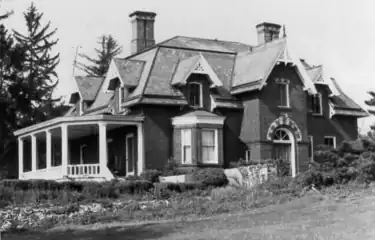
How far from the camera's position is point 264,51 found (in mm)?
37438

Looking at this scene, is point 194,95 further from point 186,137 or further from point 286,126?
point 286,126

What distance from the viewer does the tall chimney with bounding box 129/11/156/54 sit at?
40.7 meters

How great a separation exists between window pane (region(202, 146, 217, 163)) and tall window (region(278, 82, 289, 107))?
4324mm

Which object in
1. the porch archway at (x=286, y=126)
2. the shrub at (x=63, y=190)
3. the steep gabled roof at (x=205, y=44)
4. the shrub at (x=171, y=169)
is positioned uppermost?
the steep gabled roof at (x=205, y=44)

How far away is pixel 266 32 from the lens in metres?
44.1

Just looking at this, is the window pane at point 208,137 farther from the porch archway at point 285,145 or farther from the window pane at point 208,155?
the porch archway at point 285,145

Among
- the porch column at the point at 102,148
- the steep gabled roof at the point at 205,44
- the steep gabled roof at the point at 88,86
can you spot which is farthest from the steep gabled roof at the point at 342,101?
the porch column at the point at 102,148

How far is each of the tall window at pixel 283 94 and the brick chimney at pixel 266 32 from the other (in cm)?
811

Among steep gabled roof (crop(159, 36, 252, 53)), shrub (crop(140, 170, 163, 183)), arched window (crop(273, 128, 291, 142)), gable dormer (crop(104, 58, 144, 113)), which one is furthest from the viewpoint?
steep gabled roof (crop(159, 36, 252, 53))

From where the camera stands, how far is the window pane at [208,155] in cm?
3450

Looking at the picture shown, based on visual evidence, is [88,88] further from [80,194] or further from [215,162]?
[80,194]

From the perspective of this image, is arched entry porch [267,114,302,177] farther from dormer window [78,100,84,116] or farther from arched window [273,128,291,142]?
dormer window [78,100,84,116]

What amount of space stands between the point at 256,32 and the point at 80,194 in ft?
73.5

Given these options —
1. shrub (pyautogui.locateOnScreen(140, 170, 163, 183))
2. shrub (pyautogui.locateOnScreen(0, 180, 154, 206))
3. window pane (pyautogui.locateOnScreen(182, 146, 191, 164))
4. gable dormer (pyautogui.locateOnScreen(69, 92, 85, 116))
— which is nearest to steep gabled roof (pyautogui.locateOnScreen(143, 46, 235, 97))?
window pane (pyautogui.locateOnScreen(182, 146, 191, 164))
